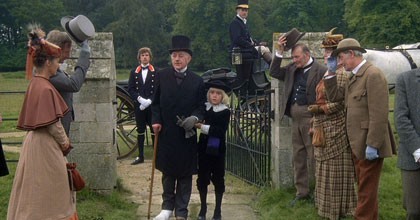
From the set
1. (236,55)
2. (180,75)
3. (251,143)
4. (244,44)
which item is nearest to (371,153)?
(180,75)

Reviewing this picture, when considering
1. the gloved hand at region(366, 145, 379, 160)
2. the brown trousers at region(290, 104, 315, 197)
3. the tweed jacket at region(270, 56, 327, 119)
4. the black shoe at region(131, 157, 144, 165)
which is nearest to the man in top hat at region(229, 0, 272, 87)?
the black shoe at region(131, 157, 144, 165)

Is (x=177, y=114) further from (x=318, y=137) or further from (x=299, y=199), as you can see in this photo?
(x=299, y=199)

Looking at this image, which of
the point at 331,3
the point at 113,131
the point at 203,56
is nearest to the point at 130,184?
the point at 113,131

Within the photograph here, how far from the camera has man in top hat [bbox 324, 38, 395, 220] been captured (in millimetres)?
5797

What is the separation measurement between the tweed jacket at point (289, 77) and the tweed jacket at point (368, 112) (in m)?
0.82

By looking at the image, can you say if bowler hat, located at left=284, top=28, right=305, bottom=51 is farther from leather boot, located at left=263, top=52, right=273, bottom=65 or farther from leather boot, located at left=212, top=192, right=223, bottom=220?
leather boot, located at left=263, top=52, right=273, bottom=65

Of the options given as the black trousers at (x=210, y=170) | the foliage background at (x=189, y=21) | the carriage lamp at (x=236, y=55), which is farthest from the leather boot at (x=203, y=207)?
the foliage background at (x=189, y=21)

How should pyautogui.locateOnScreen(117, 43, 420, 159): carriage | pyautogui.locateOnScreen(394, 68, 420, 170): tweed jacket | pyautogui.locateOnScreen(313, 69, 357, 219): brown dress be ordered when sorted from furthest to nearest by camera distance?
pyautogui.locateOnScreen(117, 43, 420, 159): carriage < pyautogui.locateOnScreen(313, 69, 357, 219): brown dress < pyautogui.locateOnScreen(394, 68, 420, 170): tweed jacket

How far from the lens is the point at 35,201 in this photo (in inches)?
197

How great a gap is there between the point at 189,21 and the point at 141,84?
4853 cm

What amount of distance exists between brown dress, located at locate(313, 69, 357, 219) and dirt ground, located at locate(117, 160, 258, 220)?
100 cm

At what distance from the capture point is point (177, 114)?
6656mm

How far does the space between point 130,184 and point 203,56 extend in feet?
152

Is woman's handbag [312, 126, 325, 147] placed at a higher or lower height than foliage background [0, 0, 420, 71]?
lower
